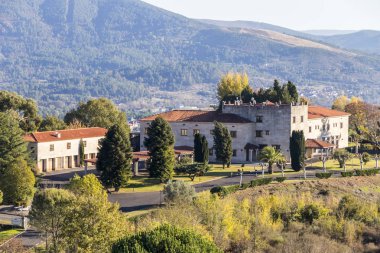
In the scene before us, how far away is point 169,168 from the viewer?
6669 centimetres

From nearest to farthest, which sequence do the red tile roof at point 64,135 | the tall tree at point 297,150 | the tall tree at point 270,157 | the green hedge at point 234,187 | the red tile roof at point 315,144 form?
the green hedge at point 234,187 < the tall tree at point 270,157 < the tall tree at point 297,150 < the red tile roof at point 64,135 < the red tile roof at point 315,144

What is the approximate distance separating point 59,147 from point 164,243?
4728cm

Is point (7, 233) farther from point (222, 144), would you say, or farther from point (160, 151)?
point (222, 144)

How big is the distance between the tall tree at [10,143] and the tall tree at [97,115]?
2746 centimetres

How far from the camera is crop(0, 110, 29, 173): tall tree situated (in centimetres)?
6597

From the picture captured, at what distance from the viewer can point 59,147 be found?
79000 millimetres

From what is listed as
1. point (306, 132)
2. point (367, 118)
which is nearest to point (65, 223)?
point (306, 132)

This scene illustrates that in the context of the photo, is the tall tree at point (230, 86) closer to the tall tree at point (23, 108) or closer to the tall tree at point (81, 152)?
the tall tree at point (23, 108)

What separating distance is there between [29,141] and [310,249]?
126 ft

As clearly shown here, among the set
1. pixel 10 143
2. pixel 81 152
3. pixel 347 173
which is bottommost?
pixel 347 173

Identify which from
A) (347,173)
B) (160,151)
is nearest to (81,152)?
(160,151)

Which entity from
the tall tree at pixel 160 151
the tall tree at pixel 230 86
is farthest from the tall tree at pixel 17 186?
the tall tree at pixel 230 86

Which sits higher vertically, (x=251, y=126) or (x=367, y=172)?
(x=251, y=126)

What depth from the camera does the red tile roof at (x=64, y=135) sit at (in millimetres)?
77625
